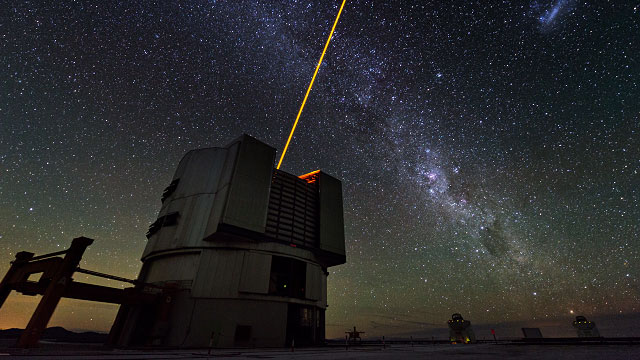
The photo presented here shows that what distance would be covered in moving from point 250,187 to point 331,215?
10910 mm

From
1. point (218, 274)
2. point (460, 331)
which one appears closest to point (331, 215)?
point (218, 274)

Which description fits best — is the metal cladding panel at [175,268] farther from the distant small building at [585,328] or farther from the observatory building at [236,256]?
the distant small building at [585,328]

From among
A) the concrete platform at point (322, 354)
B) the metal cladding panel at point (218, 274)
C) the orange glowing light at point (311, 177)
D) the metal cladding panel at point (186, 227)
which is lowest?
the concrete platform at point (322, 354)

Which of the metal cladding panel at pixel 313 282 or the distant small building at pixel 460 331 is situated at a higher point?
the metal cladding panel at pixel 313 282

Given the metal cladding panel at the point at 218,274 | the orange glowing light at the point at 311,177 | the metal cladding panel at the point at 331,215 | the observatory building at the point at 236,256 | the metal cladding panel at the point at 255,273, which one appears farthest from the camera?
the orange glowing light at the point at 311,177

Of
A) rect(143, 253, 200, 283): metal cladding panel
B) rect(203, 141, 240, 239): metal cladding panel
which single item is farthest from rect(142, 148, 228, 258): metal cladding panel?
rect(143, 253, 200, 283): metal cladding panel

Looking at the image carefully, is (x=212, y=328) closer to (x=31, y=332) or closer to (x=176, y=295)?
(x=176, y=295)

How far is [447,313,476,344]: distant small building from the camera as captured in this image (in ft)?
145

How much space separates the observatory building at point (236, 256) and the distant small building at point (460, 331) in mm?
26573

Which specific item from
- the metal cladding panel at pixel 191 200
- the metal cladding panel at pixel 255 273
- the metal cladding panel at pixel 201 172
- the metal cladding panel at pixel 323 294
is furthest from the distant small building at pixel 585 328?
the metal cladding panel at pixel 201 172

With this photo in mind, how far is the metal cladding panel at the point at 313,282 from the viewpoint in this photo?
94.1 feet

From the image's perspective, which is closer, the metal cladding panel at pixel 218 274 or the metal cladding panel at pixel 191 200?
the metal cladding panel at pixel 218 274

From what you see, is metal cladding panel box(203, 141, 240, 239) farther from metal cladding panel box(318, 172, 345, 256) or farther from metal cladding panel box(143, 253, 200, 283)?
metal cladding panel box(318, 172, 345, 256)

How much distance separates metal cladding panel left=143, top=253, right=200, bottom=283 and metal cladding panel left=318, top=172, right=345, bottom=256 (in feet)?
42.7
